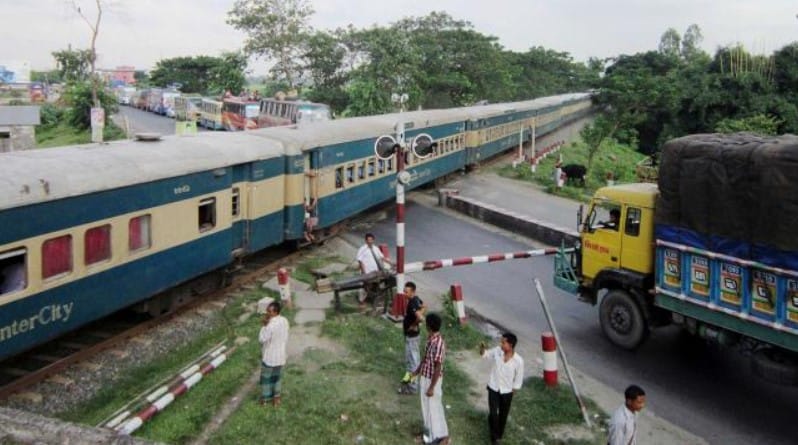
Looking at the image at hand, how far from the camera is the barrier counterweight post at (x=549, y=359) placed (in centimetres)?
959

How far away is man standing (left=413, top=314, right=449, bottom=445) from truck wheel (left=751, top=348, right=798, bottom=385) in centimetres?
477

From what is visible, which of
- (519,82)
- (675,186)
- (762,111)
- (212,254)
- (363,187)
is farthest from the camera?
(519,82)

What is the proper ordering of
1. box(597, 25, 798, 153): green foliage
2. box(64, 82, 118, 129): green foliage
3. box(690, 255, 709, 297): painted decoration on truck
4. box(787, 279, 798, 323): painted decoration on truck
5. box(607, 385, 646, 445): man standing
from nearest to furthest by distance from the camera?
box(607, 385, 646, 445): man standing
box(787, 279, 798, 323): painted decoration on truck
box(690, 255, 709, 297): painted decoration on truck
box(597, 25, 798, 153): green foliage
box(64, 82, 118, 129): green foliage

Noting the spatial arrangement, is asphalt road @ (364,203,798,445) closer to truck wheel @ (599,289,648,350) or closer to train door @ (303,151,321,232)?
truck wheel @ (599,289,648,350)

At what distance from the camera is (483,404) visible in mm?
9148

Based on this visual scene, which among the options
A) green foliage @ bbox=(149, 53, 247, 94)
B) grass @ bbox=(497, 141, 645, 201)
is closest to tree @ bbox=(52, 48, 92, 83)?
green foliage @ bbox=(149, 53, 247, 94)

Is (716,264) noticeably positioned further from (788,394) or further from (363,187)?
(363,187)

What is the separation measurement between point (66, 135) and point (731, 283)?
50.2 meters

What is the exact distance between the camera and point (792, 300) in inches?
350

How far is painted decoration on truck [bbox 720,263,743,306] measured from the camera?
9.51 meters

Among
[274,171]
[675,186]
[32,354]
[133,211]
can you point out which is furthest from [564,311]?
[32,354]

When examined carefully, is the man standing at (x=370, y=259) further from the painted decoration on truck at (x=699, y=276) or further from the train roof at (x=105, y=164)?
the painted decoration on truck at (x=699, y=276)

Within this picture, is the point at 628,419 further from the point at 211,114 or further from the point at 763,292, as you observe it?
the point at 211,114

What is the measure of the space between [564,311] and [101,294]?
852 centimetres
